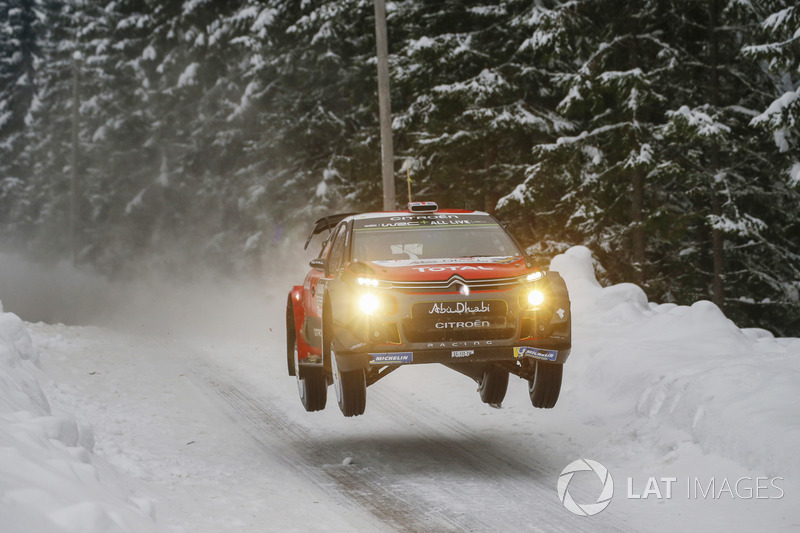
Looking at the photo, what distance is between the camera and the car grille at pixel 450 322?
720 centimetres

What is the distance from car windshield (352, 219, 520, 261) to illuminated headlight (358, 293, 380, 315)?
80 cm

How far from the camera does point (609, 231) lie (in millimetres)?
22484

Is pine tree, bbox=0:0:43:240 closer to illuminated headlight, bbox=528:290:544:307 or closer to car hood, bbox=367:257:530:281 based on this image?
car hood, bbox=367:257:530:281

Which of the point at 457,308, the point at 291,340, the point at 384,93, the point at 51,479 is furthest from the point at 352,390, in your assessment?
the point at 384,93

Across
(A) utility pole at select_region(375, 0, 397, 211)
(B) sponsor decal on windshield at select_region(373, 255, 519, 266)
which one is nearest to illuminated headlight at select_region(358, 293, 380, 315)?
(B) sponsor decal on windshield at select_region(373, 255, 519, 266)

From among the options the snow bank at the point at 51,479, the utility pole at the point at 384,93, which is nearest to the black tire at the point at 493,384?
the snow bank at the point at 51,479

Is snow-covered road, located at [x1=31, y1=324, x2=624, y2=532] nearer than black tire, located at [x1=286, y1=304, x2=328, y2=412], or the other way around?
snow-covered road, located at [x1=31, y1=324, x2=624, y2=532]

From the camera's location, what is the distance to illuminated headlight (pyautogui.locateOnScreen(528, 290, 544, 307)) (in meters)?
7.43

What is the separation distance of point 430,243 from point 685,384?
2.86m

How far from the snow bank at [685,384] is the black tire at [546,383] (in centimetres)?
81

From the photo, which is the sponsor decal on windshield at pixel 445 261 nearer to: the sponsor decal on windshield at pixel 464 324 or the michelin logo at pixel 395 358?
the sponsor decal on windshield at pixel 464 324

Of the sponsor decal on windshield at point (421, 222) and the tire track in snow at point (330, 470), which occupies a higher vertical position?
the sponsor decal on windshield at point (421, 222)

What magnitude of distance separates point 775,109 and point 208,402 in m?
11.0

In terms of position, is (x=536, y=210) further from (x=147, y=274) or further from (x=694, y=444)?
(x=147, y=274)
